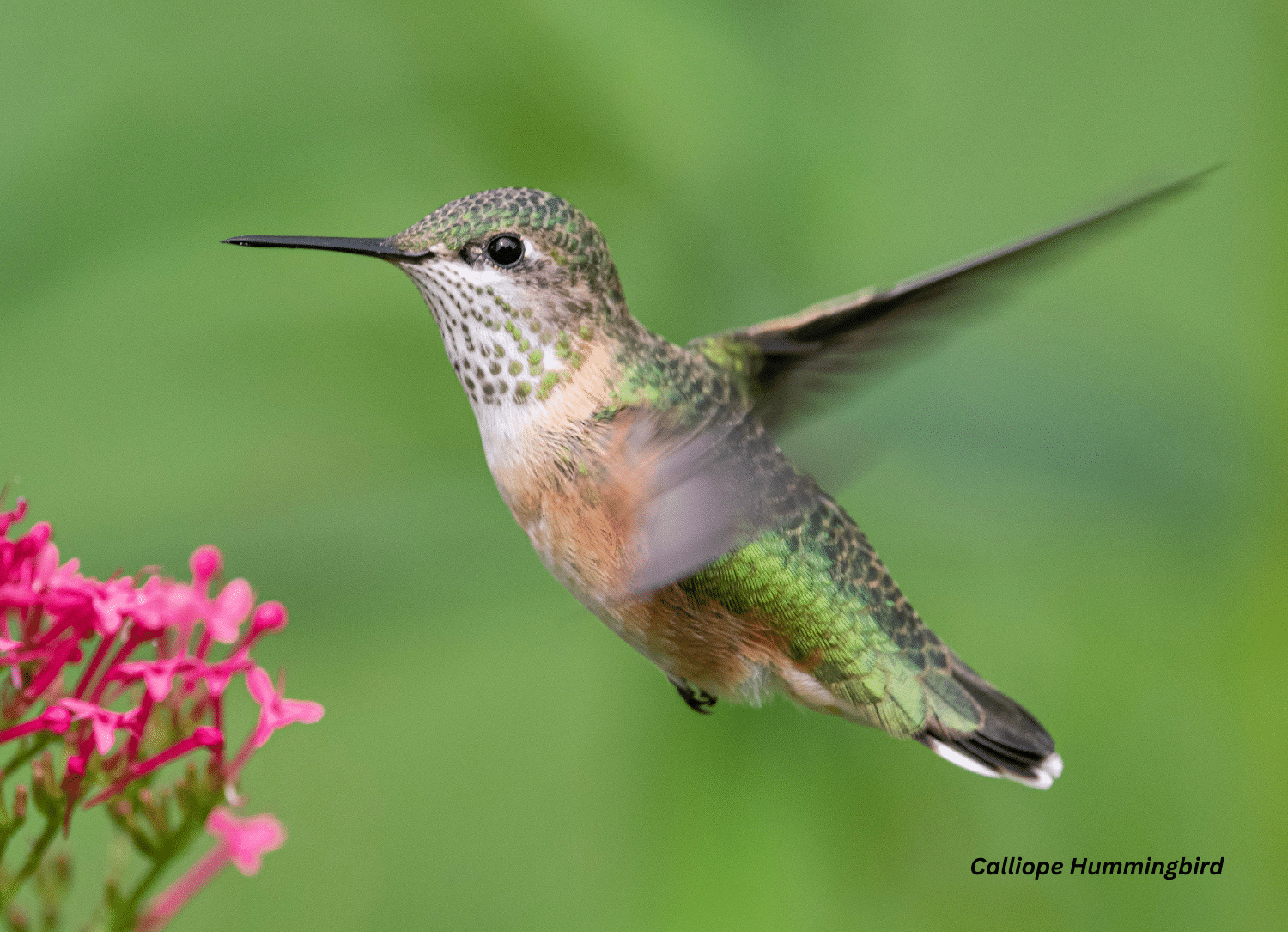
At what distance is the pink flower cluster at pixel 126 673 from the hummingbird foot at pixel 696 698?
631 millimetres

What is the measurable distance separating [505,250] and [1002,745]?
928 millimetres

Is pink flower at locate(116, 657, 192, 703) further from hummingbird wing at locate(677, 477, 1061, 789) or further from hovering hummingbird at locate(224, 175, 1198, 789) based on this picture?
hummingbird wing at locate(677, 477, 1061, 789)

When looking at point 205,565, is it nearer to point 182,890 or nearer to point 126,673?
point 126,673

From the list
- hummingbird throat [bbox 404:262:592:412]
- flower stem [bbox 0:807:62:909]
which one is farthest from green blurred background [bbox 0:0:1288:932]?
flower stem [bbox 0:807:62:909]

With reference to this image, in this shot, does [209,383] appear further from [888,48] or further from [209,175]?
[888,48]

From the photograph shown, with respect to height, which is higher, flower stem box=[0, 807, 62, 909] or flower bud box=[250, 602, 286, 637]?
flower bud box=[250, 602, 286, 637]

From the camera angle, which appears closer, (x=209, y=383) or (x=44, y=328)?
(x=44, y=328)

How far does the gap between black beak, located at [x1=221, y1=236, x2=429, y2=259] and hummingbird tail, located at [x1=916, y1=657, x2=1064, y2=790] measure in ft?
3.08

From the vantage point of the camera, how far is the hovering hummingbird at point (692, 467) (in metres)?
1.57

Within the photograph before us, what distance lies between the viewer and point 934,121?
3.38m

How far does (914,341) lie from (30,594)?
994 mm

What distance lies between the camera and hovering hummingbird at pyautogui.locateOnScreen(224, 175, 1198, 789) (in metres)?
1.57

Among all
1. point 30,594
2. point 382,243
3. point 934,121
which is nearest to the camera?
point 30,594

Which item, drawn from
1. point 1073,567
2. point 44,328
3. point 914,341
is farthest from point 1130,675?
point 44,328
